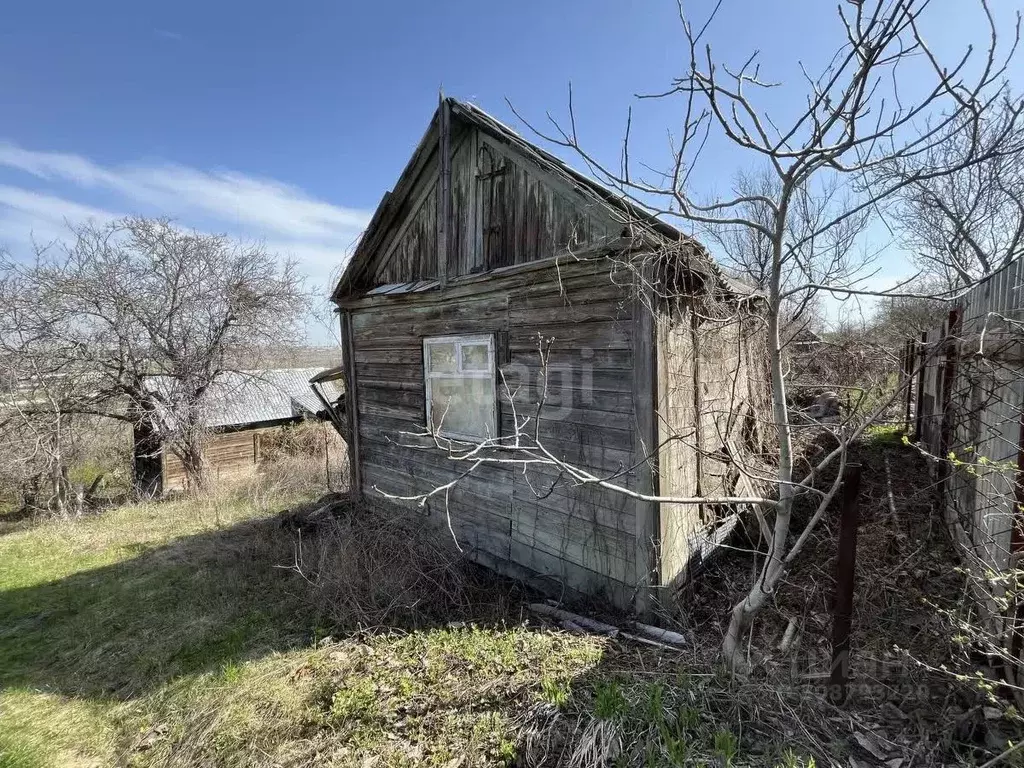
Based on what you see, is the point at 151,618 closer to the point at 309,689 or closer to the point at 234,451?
the point at 309,689

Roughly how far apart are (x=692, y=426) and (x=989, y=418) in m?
2.32

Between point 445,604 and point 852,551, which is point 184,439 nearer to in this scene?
point 445,604

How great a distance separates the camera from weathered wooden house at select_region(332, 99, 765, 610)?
439 cm

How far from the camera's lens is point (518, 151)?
17.1 feet

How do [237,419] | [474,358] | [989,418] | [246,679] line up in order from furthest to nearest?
1. [237,419]
2. [474,358]
3. [246,679]
4. [989,418]

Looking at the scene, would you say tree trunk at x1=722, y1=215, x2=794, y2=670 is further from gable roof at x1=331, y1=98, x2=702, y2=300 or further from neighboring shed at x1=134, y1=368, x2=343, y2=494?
neighboring shed at x1=134, y1=368, x2=343, y2=494

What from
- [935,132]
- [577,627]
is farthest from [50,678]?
[935,132]

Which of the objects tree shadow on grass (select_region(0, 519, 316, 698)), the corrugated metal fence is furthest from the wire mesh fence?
tree shadow on grass (select_region(0, 519, 316, 698))

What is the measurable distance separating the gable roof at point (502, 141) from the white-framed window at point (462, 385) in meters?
1.95

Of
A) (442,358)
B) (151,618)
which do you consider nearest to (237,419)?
(151,618)

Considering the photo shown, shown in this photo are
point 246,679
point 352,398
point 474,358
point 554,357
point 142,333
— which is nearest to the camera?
point 246,679

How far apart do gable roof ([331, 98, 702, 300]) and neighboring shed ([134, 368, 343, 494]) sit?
4922 millimetres

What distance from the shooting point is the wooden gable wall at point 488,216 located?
15.9 ft

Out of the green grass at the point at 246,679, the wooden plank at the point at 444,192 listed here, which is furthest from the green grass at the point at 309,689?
the wooden plank at the point at 444,192
